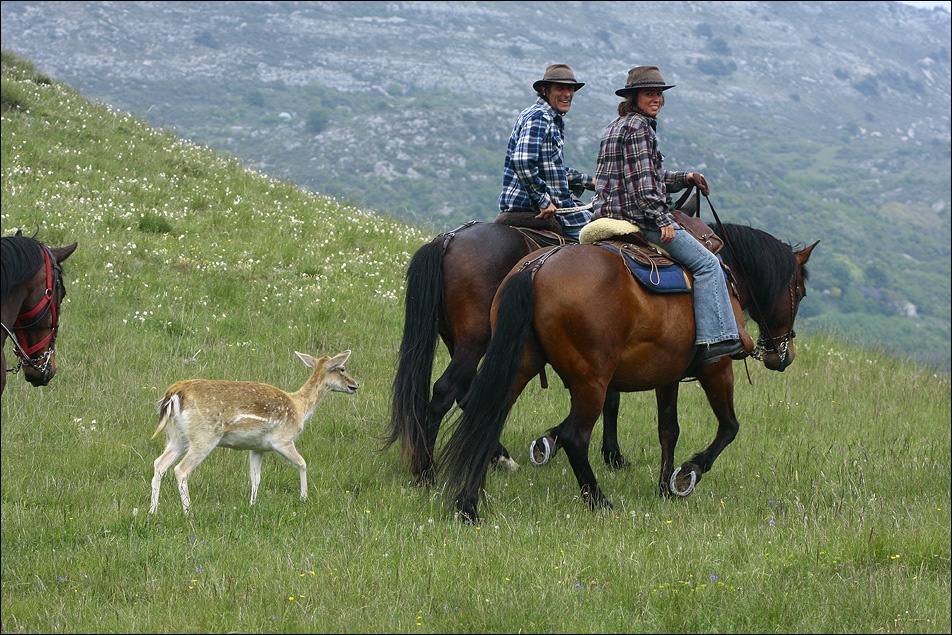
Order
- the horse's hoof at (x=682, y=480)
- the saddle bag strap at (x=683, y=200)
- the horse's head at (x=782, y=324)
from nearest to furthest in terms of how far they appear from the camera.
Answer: the horse's hoof at (x=682, y=480) → the saddle bag strap at (x=683, y=200) → the horse's head at (x=782, y=324)

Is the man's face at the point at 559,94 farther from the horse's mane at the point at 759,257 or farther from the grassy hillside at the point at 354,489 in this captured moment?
the grassy hillside at the point at 354,489

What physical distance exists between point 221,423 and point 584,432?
10.0 ft

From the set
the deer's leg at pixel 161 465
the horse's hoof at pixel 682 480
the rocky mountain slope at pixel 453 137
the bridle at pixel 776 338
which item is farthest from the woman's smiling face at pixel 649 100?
the rocky mountain slope at pixel 453 137

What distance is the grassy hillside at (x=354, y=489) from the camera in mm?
4887

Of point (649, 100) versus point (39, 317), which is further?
point (649, 100)

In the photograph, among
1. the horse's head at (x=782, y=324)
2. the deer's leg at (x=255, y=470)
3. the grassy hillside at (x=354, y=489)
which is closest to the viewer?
the grassy hillside at (x=354, y=489)

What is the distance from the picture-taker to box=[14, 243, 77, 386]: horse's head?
6.33 metres

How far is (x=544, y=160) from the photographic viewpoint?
27.9ft

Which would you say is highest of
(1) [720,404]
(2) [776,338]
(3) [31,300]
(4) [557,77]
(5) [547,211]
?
(4) [557,77]

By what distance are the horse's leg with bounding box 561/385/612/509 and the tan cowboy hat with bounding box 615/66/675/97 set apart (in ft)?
8.93

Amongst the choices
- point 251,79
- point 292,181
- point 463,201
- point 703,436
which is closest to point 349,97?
point 251,79

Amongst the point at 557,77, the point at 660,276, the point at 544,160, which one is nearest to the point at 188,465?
the point at 660,276

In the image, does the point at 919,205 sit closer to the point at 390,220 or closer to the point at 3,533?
the point at 390,220

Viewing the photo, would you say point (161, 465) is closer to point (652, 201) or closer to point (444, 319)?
point (444, 319)
